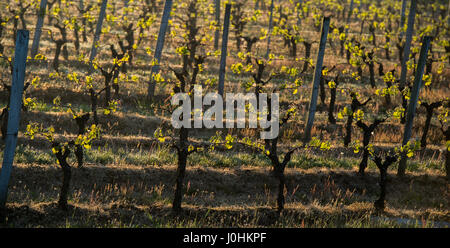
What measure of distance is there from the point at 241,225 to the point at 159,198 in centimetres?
209

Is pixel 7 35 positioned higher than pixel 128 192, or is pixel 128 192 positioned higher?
pixel 7 35

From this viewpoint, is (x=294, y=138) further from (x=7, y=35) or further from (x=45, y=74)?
(x=7, y=35)

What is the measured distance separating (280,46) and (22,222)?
21.1 m

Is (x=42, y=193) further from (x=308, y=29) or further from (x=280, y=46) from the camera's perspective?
(x=308, y=29)

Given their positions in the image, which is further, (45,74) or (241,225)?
(45,74)

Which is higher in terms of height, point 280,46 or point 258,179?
point 280,46

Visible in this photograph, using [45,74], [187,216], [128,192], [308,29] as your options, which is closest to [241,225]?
[187,216]

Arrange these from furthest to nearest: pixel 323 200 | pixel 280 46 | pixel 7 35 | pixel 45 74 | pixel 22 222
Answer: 1. pixel 280 46
2. pixel 7 35
3. pixel 45 74
4. pixel 323 200
5. pixel 22 222

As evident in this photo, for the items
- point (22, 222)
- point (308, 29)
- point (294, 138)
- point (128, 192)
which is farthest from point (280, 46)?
point (22, 222)

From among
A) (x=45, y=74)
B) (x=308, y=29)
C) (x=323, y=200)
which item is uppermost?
(x=308, y=29)

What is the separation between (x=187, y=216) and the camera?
351 inches

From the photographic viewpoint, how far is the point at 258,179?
1134 cm

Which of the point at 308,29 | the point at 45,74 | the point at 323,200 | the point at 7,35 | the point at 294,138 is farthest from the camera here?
the point at 308,29

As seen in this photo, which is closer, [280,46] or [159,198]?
[159,198]
